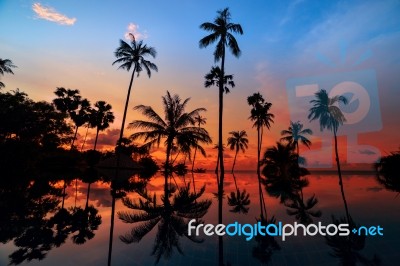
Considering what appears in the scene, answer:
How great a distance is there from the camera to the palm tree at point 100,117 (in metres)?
45.2

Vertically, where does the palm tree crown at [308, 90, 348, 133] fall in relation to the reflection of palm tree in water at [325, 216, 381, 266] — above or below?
above

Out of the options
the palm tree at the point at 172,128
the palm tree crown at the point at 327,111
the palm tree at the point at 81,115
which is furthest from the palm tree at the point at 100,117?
the palm tree crown at the point at 327,111

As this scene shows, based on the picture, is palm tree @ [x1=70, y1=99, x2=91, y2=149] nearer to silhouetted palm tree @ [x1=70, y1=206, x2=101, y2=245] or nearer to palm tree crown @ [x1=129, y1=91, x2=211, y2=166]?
palm tree crown @ [x1=129, y1=91, x2=211, y2=166]

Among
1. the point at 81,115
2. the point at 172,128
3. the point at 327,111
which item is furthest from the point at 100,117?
the point at 327,111

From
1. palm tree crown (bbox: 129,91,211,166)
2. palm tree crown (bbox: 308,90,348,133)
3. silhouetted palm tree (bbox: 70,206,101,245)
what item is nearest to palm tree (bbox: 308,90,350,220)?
palm tree crown (bbox: 308,90,348,133)

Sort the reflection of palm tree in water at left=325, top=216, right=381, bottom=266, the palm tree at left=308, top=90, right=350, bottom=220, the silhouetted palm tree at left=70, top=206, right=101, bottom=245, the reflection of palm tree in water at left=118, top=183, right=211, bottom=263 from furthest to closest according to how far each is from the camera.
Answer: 1. the palm tree at left=308, top=90, right=350, bottom=220
2. the silhouetted palm tree at left=70, top=206, right=101, bottom=245
3. the reflection of palm tree in water at left=118, top=183, right=211, bottom=263
4. the reflection of palm tree in water at left=325, top=216, right=381, bottom=266

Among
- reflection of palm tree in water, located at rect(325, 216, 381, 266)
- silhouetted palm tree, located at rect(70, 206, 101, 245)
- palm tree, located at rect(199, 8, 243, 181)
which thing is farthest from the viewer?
palm tree, located at rect(199, 8, 243, 181)

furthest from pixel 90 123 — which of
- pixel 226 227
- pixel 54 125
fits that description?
pixel 226 227

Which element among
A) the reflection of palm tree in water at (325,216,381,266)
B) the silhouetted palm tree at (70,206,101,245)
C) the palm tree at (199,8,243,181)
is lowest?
the silhouetted palm tree at (70,206,101,245)

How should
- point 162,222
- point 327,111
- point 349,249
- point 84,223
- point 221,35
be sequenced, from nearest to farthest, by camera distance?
point 349,249 < point 84,223 < point 162,222 < point 221,35 < point 327,111

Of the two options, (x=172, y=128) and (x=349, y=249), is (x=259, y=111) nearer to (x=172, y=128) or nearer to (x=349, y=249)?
(x=172, y=128)

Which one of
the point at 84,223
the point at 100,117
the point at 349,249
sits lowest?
the point at 84,223

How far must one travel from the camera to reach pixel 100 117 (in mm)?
46281

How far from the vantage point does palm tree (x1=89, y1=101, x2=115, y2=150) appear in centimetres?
4525
